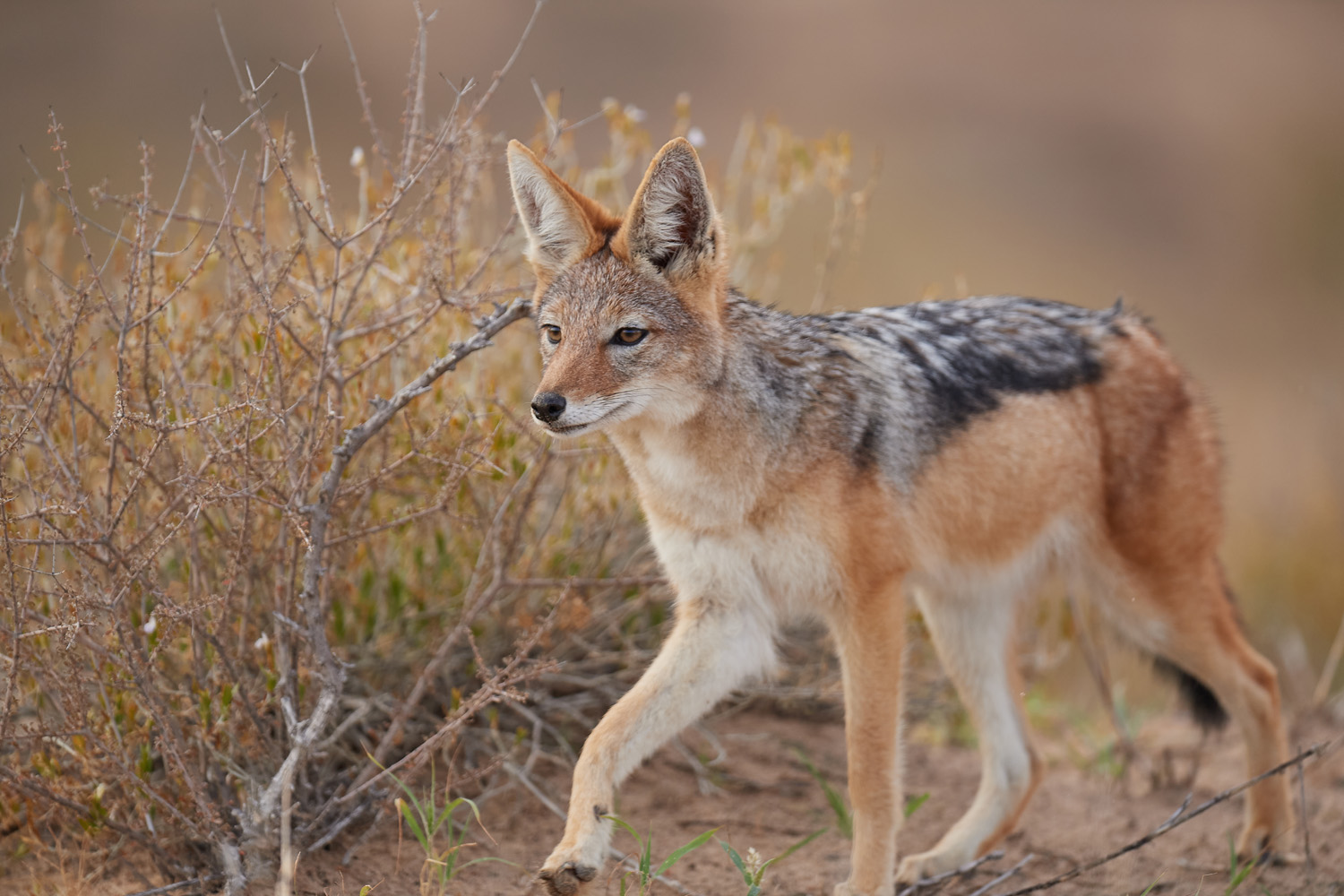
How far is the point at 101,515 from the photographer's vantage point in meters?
3.81

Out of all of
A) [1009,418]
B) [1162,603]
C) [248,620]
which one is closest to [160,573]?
[248,620]

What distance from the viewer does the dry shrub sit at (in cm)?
366

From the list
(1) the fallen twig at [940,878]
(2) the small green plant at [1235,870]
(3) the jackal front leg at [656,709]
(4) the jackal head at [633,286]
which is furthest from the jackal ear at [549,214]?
(2) the small green plant at [1235,870]

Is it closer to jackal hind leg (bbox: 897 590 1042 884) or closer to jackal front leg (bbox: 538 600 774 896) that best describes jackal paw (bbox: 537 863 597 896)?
jackal front leg (bbox: 538 600 774 896)

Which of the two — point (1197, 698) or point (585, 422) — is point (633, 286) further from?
point (1197, 698)

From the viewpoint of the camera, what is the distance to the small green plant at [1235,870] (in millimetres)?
4145

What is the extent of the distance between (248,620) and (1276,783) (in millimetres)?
4191

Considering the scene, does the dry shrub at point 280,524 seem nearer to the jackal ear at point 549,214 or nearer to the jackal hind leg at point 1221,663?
the jackal ear at point 549,214

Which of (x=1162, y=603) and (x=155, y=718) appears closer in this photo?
(x=155, y=718)

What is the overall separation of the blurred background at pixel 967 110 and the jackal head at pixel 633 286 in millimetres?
10443

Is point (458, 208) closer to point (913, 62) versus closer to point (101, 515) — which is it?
point (101, 515)

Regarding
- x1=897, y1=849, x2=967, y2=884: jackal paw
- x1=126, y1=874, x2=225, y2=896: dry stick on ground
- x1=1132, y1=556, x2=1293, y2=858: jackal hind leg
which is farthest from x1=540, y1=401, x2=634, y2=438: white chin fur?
x1=1132, y1=556, x2=1293, y2=858: jackal hind leg

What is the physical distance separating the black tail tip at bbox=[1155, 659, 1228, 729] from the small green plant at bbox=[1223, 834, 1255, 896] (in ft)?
1.81

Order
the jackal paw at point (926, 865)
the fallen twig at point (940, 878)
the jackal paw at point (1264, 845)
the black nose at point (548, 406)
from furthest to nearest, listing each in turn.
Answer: the jackal paw at point (1264, 845), the jackal paw at point (926, 865), the fallen twig at point (940, 878), the black nose at point (548, 406)
